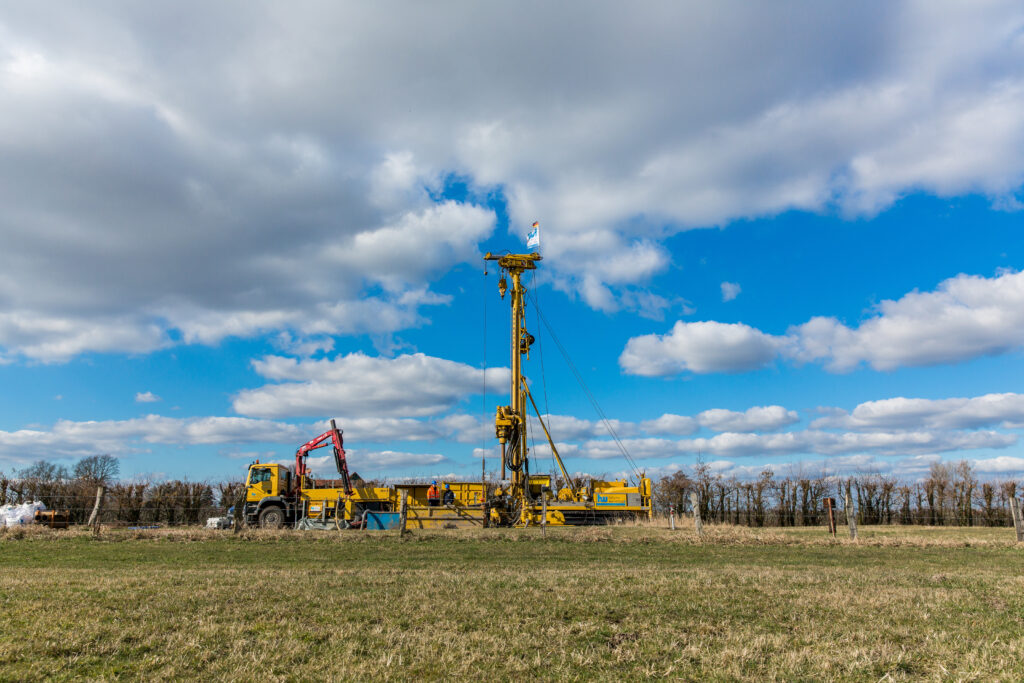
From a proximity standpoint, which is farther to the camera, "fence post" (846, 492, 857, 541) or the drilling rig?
the drilling rig

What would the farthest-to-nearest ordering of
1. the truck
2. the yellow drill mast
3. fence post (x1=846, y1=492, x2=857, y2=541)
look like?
1. the yellow drill mast
2. the truck
3. fence post (x1=846, y1=492, x2=857, y2=541)

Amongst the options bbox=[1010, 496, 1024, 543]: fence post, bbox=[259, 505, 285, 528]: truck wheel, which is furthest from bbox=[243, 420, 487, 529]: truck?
bbox=[1010, 496, 1024, 543]: fence post

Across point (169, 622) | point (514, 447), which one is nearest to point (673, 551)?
point (169, 622)

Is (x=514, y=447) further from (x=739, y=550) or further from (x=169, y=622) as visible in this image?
(x=169, y=622)

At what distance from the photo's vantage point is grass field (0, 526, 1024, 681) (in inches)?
196

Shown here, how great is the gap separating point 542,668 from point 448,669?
2.45ft

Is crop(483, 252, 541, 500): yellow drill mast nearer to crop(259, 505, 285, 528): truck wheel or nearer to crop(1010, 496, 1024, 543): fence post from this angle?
crop(259, 505, 285, 528): truck wheel

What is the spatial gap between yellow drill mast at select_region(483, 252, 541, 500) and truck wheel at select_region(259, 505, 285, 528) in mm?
10434

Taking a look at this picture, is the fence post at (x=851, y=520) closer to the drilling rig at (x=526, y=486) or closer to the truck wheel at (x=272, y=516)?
the drilling rig at (x=526, y=486)

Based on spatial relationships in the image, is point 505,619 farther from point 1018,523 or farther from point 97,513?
point 1018,523

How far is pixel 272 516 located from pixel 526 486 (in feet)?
Result: 37.0

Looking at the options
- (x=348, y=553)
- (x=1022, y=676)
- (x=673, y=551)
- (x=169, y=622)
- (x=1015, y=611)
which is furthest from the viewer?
(x=673, y=551)

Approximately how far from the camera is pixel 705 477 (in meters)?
40.3

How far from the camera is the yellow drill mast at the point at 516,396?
100 feet
